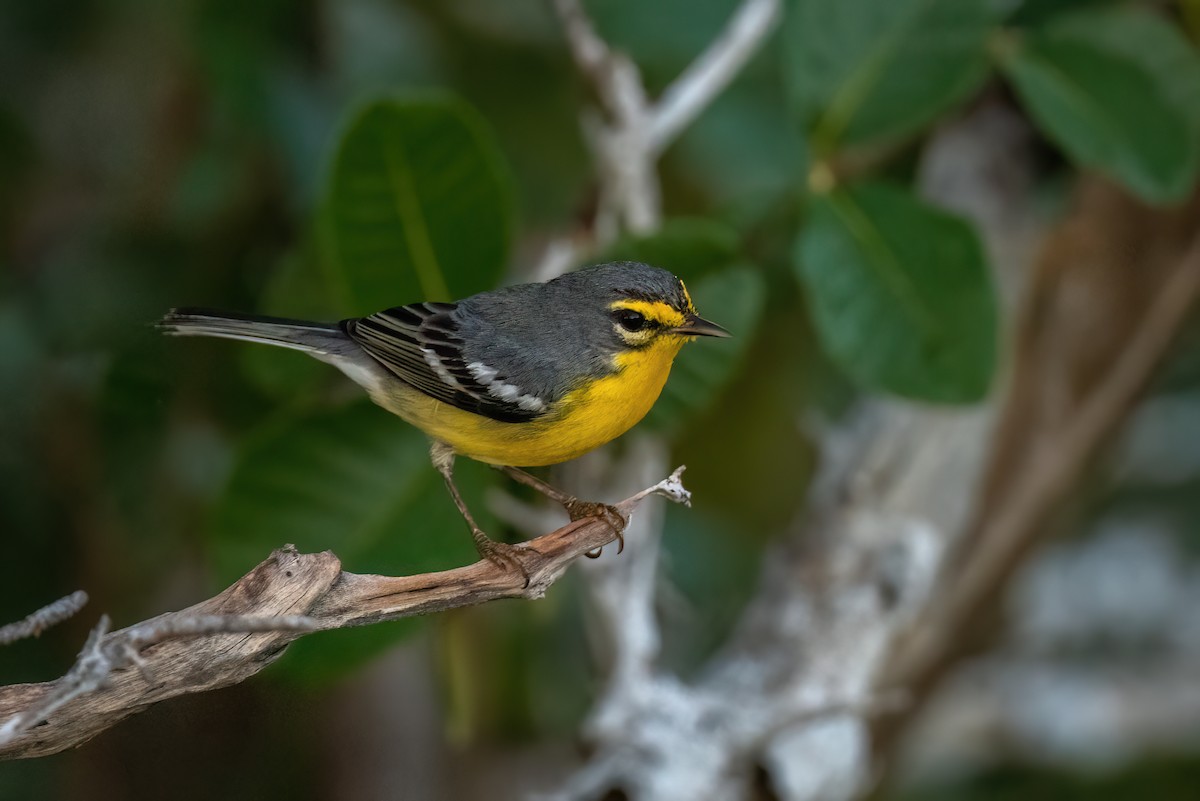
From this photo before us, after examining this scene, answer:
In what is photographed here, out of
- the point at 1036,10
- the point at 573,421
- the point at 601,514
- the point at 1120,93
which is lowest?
the point at 601,514

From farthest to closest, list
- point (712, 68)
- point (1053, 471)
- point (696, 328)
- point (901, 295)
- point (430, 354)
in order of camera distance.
Result: point (1053, 471) < point (712, 68) < point (901, 295) < point (430, 354) < point (696, 328)

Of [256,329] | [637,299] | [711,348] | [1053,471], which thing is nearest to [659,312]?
[637,299]

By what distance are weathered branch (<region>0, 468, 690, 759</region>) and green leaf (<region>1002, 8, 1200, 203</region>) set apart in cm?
155

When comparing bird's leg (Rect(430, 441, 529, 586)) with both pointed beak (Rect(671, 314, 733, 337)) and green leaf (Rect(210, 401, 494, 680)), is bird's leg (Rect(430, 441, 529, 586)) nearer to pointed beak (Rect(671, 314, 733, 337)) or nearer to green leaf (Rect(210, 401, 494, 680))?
green leaf (Rect(210, 401, 494, 680))

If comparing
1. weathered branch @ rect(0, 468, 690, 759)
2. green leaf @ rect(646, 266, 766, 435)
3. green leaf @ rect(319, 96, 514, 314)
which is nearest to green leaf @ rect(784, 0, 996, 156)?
green leaf @ rect(646, 266, 766, 435)

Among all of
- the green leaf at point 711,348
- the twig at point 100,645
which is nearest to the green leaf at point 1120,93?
the green leaf at point 711,348

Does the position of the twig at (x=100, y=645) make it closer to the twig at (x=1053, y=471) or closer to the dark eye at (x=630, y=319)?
the dark eye at (x=630, y=319)

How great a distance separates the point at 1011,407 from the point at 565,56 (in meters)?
1.55

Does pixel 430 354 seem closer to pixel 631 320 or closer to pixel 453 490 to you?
pixel 453 490

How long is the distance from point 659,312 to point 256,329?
0.63 m

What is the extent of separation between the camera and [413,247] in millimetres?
2070

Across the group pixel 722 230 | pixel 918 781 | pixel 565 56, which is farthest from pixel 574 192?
pixel 918 781

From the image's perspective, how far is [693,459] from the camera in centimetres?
329

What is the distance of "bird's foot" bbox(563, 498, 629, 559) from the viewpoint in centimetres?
178
